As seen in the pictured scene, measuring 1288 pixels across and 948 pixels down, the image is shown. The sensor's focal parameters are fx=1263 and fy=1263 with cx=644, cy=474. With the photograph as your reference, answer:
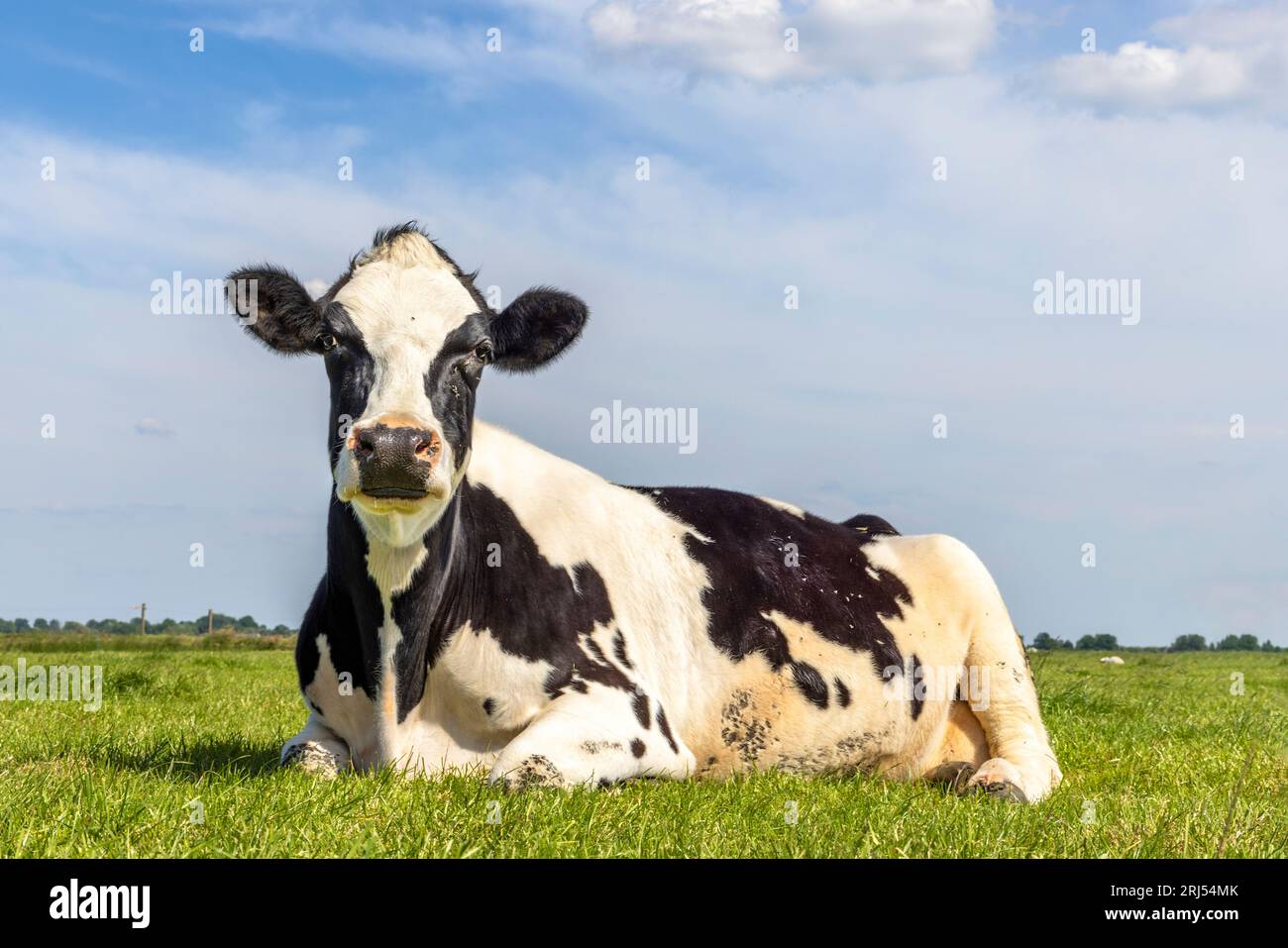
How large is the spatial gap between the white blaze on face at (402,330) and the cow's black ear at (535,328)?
1.04 feet

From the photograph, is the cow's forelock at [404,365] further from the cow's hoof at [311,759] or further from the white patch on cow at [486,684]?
the cow's hoof at [311,759]

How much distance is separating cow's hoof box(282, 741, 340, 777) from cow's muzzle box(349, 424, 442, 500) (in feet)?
6.00

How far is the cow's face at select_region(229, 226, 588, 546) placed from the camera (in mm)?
6336

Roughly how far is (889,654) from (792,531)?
3.86 feet

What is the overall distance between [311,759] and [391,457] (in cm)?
214

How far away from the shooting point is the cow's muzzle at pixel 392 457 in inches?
246

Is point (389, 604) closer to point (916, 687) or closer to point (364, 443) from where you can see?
point (364, 443)

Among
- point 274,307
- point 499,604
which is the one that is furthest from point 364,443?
point 274,307

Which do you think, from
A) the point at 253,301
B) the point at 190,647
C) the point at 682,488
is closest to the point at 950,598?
the point at 682,488

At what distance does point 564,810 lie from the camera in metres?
5.91

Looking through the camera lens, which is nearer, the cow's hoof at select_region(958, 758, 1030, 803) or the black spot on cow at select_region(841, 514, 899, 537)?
the cow's hoof at select_region(958, 758, 1030, 803)
